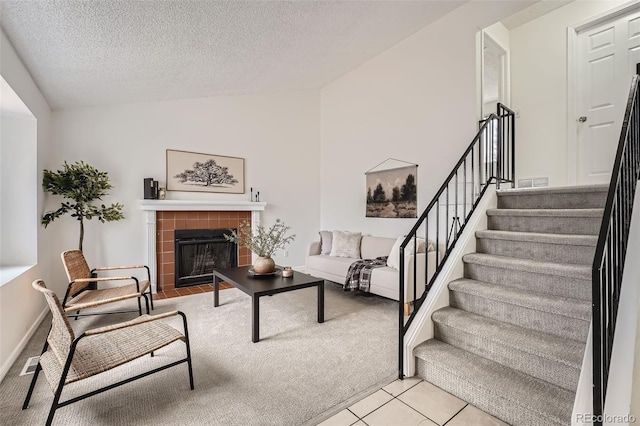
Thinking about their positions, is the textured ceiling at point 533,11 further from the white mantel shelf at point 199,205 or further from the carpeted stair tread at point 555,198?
the white mantel shelf at point 199,205

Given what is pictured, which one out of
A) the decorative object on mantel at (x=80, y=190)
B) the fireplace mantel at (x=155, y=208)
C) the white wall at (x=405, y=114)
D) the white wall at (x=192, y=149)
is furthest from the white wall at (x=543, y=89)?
the decorative object on mantel at (x=80, y=190)

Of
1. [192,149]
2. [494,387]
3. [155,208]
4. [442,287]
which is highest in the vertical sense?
[192,149]

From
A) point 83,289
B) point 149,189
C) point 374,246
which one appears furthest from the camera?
point 374,246

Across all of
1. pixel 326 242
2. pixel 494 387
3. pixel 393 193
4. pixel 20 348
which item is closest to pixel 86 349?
pixel 20 348

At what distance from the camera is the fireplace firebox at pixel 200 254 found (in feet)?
15.4

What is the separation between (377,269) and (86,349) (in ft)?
9.39

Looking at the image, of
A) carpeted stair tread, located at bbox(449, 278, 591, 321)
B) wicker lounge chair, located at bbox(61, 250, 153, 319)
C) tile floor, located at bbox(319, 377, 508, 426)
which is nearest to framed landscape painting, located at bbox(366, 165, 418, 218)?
carpeted stair tread, located at bbox(449, 278, 591, 321)

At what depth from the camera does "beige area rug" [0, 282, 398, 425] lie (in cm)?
175

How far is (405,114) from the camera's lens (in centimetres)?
455

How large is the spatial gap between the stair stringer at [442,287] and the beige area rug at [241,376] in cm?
26

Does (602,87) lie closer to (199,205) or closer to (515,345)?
(515,345)

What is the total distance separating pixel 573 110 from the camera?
151 inches

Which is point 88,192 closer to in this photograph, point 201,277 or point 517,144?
point 201,277

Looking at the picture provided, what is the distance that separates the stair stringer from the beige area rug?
10.4 inches
